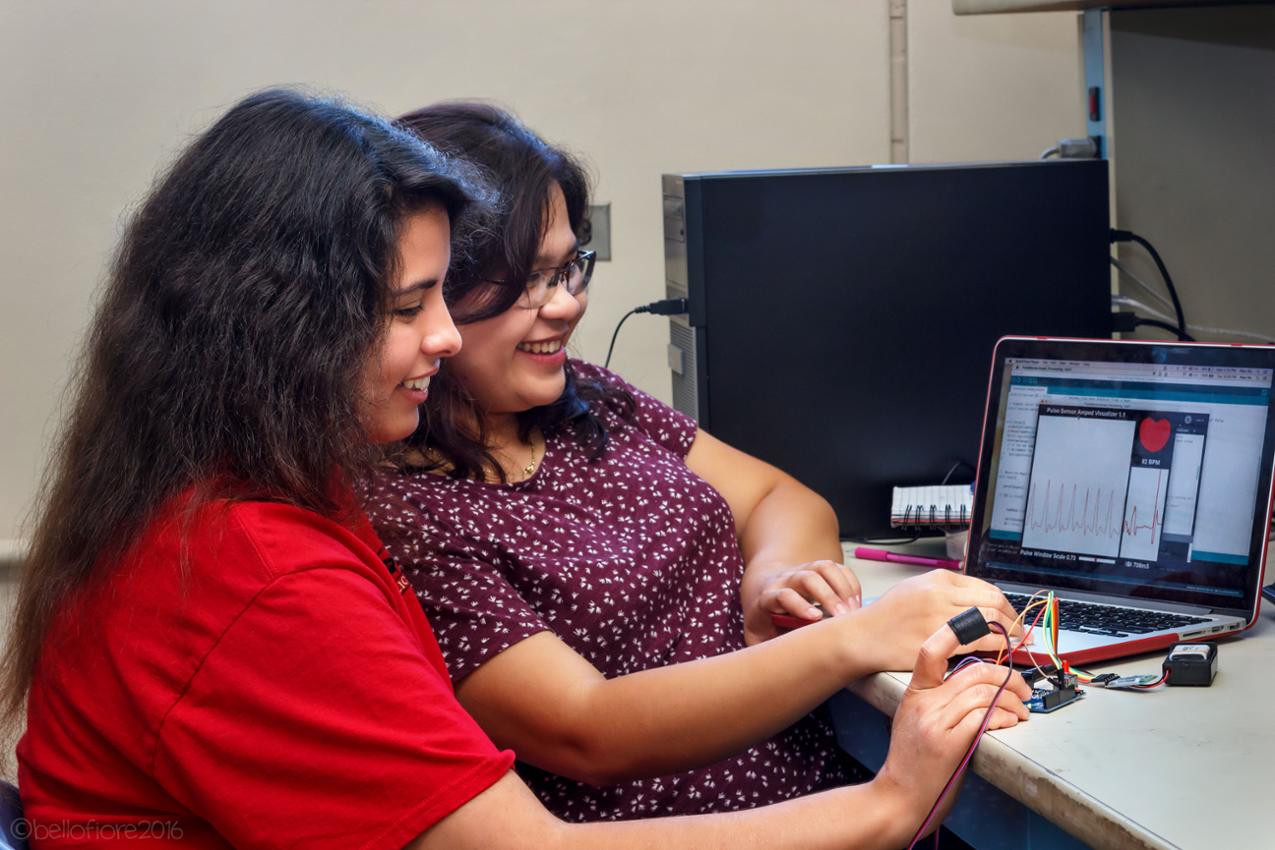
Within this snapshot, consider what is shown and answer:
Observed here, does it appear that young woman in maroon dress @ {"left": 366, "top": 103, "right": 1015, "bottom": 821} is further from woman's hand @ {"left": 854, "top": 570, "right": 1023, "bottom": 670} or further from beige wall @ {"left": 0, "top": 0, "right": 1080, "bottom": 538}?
beige wall @ {"left": 0, "top": 0, "right": 1080, "bottom": 538}

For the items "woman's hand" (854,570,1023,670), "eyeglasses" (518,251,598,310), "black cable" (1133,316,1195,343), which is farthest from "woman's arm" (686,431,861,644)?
"black cable" (1133,316,1195,343)

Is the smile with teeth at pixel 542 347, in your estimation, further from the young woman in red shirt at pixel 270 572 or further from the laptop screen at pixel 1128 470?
the laptop screen at pixel 1128 470

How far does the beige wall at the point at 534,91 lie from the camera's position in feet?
6.25

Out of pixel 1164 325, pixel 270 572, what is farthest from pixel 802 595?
pixel 1164 325

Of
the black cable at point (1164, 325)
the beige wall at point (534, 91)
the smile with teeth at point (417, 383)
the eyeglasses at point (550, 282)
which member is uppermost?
the beige wall at point (534, 91)

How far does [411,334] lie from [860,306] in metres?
0.71

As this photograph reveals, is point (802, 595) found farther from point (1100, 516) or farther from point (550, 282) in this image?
point (550, 282)

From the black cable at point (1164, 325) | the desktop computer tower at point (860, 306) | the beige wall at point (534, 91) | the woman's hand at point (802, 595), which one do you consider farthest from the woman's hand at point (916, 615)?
the beige wall at point (534, 91)

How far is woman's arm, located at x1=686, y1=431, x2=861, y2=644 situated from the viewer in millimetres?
1120

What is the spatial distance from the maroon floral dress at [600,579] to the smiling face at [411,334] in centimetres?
16

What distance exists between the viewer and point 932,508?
1343mm

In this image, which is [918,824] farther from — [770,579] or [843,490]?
[843,490]

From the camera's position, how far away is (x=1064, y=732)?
2.72 feet

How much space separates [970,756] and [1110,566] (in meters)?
0.31
